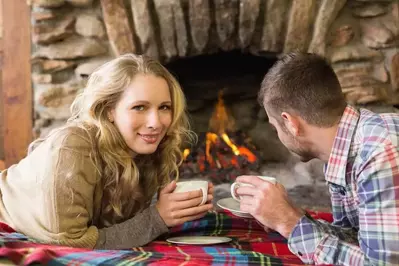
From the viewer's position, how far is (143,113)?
1.47 meters

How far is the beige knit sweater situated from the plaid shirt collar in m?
0.50

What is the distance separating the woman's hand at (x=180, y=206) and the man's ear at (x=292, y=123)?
0.32m

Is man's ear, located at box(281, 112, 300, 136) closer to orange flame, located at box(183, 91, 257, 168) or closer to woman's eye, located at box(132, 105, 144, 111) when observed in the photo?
woman's eye, located at box(132, 105, 144, 111)

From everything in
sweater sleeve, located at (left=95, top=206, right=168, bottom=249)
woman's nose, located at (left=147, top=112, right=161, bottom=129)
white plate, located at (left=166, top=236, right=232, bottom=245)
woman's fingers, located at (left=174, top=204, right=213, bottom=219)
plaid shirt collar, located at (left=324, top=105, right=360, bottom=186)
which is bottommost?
white plate, located at (left=166, top=236, right=232, bottom=245)

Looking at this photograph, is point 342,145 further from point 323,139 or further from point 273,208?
point 273,208

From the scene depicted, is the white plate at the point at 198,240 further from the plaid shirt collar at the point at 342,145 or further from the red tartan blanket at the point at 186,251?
the plaid shirt collar at the point at 342,145

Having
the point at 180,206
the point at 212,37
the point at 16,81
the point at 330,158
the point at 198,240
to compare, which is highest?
the point at 212,37

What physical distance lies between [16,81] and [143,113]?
1235mm

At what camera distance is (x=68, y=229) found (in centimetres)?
135

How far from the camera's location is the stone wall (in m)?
2.37

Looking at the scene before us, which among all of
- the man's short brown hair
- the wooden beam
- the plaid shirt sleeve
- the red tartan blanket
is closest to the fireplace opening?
the wooden beam

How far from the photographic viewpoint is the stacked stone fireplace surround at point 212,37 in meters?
2.37

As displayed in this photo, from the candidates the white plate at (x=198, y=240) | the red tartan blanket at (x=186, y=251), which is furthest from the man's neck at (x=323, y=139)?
the white plate at (x=198, y=240)

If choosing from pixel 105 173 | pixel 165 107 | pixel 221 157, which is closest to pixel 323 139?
pixel 165 107
